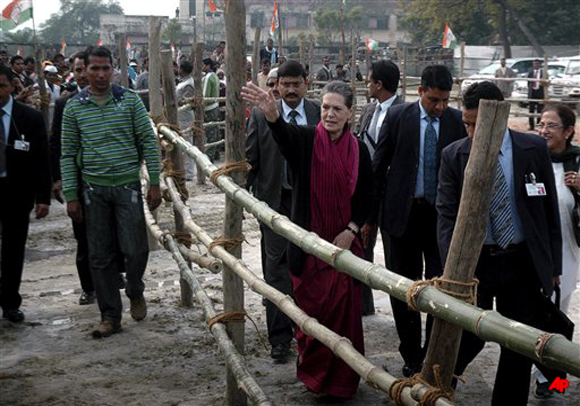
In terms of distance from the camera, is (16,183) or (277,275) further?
(16,183)

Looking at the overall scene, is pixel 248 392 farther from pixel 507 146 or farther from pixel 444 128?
pixel 444 128

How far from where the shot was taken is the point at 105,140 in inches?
208

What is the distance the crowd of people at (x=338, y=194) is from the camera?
12.5 ft

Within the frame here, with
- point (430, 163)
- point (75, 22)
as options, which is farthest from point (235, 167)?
point (75, 22)

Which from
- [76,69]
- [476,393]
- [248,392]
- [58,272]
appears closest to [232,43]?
[248,392]

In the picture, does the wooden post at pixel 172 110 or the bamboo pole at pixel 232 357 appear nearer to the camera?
the bamboo pole at pixel 232 357

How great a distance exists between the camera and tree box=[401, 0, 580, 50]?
45.3 meters

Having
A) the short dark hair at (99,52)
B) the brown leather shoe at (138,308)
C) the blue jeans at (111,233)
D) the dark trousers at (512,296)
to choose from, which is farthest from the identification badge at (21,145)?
the dark trousers at (512,296)

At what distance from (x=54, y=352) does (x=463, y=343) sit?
8.17ft

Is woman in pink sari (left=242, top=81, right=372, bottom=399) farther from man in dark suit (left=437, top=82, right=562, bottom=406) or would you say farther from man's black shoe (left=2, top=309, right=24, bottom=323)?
man's black shoe (left=2, top=309, right=24, bottom=323)

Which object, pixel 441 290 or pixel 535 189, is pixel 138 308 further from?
pixel 441 290

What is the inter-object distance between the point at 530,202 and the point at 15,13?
63.4ft

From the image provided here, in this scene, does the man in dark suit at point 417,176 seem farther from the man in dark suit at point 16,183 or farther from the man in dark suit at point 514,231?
the man in dark suit at point 16,183

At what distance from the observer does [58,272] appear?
23.7 feet
